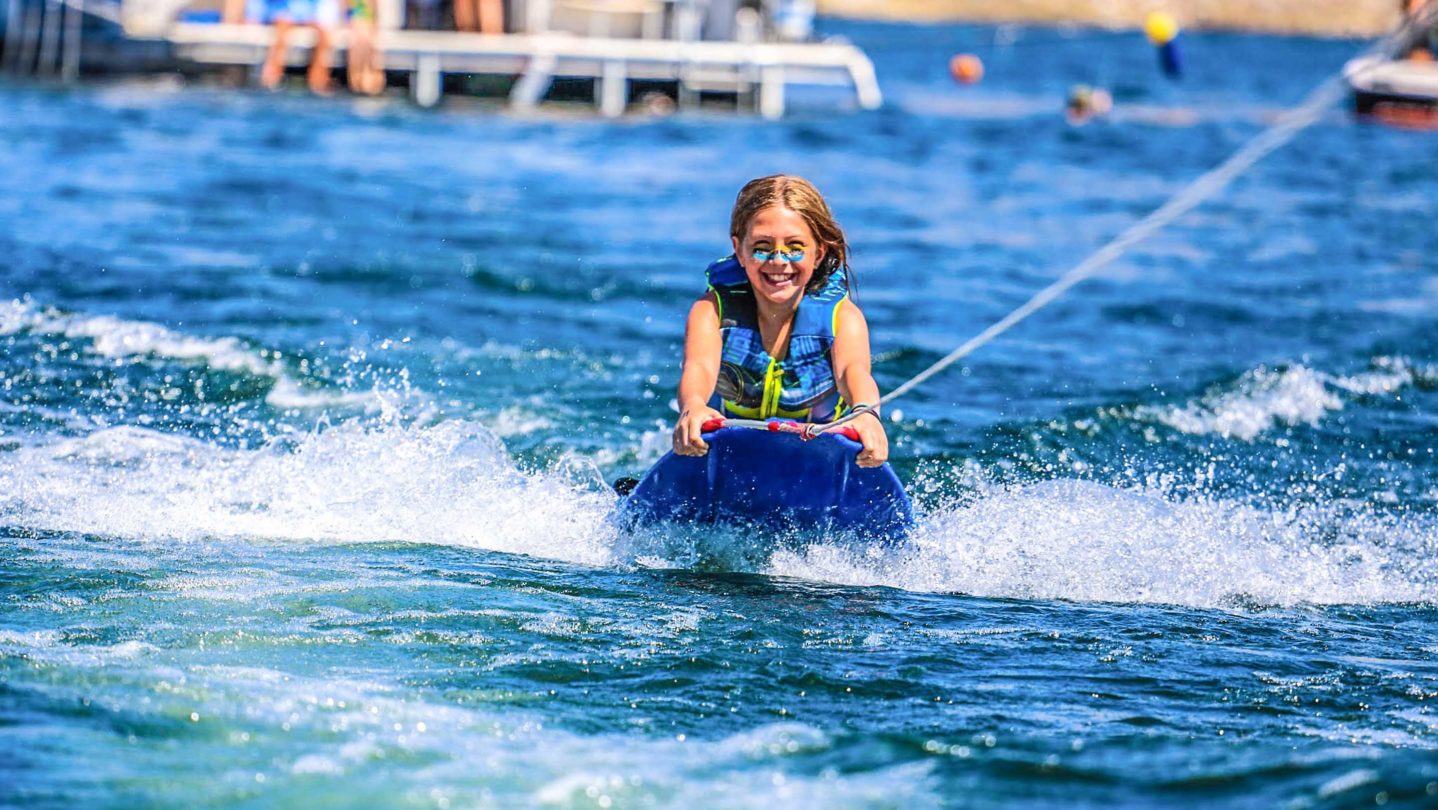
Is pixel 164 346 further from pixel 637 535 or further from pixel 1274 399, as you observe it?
pixel 1274 399

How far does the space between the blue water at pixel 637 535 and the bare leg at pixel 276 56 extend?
1000 cm

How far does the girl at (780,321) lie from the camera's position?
6.13 meters

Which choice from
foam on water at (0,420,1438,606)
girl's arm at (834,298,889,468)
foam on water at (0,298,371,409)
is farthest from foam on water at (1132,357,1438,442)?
foam on water at (0,298,371,409)

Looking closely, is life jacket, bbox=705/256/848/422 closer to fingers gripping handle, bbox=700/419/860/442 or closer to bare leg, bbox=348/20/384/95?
fingers gripping handle, bbox=700/419/860/442

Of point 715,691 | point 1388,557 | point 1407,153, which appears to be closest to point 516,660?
point 715,691

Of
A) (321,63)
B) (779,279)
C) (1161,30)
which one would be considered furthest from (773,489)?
(321,63)

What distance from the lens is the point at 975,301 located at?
1355 centimetres

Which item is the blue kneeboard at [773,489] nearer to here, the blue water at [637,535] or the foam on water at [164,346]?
the blue water at [637,535]

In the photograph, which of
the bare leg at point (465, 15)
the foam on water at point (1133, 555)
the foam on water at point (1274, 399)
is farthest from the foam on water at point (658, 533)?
the bare leg at point (465, 15)

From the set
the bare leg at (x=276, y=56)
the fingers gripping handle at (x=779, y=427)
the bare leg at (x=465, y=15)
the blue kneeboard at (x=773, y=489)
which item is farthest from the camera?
the bare leg at (x=465, y=15)

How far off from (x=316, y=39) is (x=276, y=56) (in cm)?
70

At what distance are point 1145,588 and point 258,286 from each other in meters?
7.87

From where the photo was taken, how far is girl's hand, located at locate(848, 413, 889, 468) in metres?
5.73

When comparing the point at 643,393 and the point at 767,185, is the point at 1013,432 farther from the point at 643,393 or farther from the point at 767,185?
the point at 767,185
